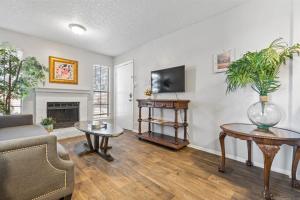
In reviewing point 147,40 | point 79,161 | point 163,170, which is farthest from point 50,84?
point 163,170

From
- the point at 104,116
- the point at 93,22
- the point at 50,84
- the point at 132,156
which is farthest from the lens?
the point at 104,116

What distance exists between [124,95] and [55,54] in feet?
6.91

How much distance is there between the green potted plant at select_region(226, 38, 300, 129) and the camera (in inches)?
65.1

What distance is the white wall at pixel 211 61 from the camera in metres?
1.90

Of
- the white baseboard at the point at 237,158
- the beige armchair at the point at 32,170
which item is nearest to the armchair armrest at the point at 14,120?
the beige armchair at the point at 32,170

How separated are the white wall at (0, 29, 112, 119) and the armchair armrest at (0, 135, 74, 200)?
114 inches

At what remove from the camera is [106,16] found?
8.29 ft

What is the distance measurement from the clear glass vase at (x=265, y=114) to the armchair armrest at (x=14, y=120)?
11.5ft

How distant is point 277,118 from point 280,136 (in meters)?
0.28

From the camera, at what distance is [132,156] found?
8.04 ft

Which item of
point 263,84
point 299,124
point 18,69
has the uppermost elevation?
point 18,69

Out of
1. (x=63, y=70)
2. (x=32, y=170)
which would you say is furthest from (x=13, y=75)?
(x=32, y=170)

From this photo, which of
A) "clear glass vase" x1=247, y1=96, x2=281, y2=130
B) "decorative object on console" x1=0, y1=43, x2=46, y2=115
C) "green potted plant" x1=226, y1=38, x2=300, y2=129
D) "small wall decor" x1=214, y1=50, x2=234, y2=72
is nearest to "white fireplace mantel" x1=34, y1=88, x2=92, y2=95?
"decorative object on console" x1=0, y1=43, x2=46, y2=115

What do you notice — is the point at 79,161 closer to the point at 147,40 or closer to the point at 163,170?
the point at 163,170
